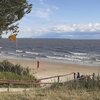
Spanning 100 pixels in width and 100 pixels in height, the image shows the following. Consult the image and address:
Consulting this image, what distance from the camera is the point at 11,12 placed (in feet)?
59.0

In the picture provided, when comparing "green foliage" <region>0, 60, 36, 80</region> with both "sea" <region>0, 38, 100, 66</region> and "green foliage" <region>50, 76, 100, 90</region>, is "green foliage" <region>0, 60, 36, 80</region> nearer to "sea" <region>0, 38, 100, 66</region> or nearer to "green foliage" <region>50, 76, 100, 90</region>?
"green foliage" <region>50, 76, 100, 90</region>

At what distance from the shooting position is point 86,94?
10.8m

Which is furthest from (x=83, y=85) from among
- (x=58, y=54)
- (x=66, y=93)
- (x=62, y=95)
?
(x=58, y=54)

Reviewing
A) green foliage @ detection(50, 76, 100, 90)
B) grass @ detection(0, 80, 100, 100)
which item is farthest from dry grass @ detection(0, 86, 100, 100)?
green foliage @ detection(50, 76, 100, 90)

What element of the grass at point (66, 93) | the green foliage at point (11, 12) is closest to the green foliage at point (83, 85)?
the grass at point (66, 93)

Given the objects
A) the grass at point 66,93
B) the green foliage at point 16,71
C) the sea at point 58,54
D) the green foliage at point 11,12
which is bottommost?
the sea at point 58,54

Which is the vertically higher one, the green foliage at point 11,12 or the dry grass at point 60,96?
the green foliage at point 11,12

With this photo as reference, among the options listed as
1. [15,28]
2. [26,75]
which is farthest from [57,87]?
[26,75]

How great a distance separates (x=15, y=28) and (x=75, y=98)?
10101 millimetres

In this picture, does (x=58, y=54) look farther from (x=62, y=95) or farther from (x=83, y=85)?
(x=62, y=95)

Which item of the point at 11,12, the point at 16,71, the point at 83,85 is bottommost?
the point at 16,71

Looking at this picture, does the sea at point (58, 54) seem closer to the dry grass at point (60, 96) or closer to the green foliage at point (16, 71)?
the green foliage at point (16, 71)

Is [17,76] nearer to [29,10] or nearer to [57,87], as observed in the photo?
[29,10]

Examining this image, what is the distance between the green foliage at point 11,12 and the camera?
17.4 m
